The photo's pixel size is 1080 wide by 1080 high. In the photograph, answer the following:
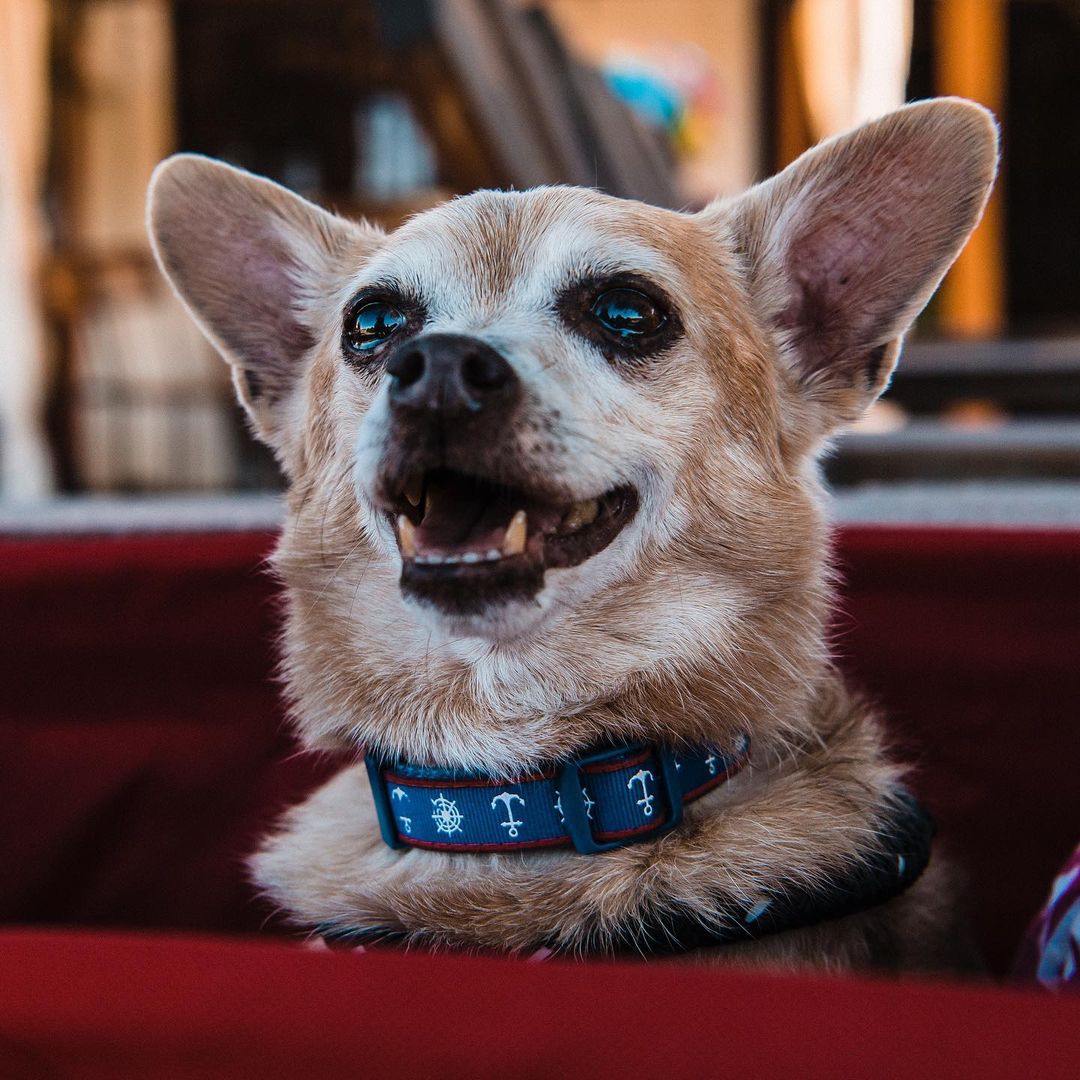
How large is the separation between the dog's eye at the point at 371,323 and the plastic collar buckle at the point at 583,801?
1.55 feet

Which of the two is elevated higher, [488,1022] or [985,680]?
[488,1022]

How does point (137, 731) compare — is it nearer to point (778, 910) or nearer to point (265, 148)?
point (778, 910)

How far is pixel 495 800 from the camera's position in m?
0.97

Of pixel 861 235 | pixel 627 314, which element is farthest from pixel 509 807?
pixel 861 235

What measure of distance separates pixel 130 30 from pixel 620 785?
20.0 feet

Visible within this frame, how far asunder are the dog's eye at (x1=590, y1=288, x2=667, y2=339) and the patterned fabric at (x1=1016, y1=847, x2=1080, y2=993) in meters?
0.70

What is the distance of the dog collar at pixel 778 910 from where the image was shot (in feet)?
2.95

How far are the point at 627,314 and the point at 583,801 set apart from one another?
18.7 inches

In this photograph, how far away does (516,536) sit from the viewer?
→ 91 cm

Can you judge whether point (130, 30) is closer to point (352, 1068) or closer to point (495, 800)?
point (495, 800)

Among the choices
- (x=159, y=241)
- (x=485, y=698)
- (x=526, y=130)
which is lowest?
(x=485, y=698)

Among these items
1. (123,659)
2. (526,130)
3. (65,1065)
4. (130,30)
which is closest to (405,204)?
(130,30)

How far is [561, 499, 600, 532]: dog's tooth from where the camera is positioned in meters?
0.99

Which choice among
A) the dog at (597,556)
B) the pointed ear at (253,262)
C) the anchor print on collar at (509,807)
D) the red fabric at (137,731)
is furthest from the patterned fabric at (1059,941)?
the pointed ear at (253,262)
